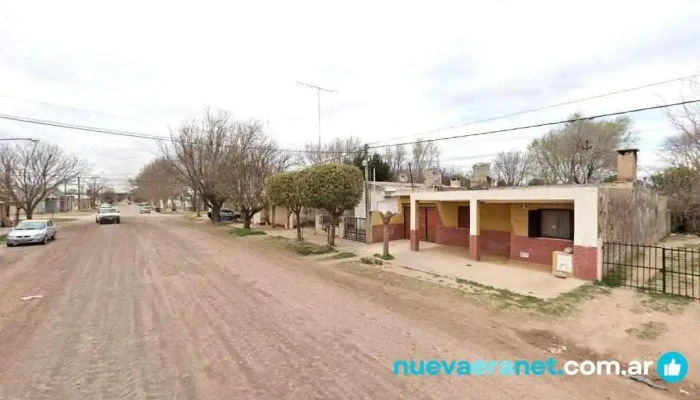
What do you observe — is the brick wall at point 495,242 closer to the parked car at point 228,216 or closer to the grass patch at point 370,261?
the grass patch at point 370,261

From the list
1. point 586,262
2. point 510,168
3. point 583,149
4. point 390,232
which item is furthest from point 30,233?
point 510,168

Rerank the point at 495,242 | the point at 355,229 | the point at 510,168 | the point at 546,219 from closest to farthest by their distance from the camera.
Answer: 1. the point at 546,219
2. the point at 495,242
3. the point at 355,229
4. the point at 510,168

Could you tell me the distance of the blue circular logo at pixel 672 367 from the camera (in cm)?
466

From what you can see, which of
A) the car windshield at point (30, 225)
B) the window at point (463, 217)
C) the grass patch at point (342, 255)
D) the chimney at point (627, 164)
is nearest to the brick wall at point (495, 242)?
the window at point (463, 217)

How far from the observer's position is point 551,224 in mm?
12703

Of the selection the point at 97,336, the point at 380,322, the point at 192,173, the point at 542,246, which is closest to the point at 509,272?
the point at 542,246

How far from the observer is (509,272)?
1129 centimetres

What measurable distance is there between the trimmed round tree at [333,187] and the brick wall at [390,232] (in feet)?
10.1

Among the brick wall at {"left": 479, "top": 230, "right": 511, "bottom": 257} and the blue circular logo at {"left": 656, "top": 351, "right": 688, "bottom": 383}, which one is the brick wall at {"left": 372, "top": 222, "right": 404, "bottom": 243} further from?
the blue circular logo at {"left": 656, "top": 351, "right": 688, "bottom": 383}

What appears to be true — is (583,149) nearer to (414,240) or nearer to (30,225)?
(414,240)

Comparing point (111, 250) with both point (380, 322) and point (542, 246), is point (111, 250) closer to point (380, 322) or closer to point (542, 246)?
point (380, 322)

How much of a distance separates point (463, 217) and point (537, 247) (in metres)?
Answer: 4.50

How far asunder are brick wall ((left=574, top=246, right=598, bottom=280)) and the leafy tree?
11.6 meters

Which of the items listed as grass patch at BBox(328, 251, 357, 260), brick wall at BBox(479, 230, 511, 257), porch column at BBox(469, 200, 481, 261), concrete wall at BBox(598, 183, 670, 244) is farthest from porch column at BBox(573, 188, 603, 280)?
grass patch at BBox(328, 251, 357, 260)
